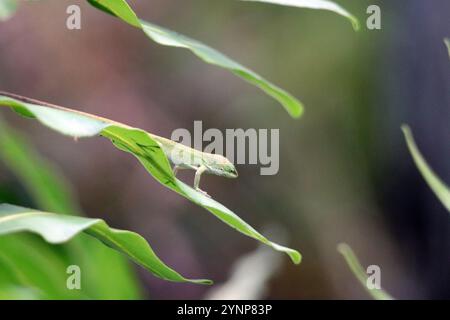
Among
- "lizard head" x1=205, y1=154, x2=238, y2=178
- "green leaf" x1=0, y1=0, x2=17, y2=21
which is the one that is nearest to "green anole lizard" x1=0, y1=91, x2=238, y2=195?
"lizard head" x1=205, y1=154, x2=238, y2=178

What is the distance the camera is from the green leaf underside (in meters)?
1.24

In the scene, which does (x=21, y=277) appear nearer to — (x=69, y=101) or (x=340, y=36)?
(x=69, y=101)

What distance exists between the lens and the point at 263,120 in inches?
283

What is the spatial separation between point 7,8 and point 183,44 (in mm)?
522

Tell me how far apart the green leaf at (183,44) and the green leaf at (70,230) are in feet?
1.35

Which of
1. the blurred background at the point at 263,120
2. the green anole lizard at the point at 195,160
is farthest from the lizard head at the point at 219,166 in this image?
the blurred background at the point at 263,120

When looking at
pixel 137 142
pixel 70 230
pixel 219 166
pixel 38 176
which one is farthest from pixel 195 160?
pixel 70 230

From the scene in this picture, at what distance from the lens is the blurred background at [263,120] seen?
699 cm

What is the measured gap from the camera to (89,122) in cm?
129

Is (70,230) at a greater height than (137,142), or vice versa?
(137,142)

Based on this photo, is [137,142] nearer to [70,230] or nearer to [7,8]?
[70,230]

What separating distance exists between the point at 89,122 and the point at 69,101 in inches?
235
